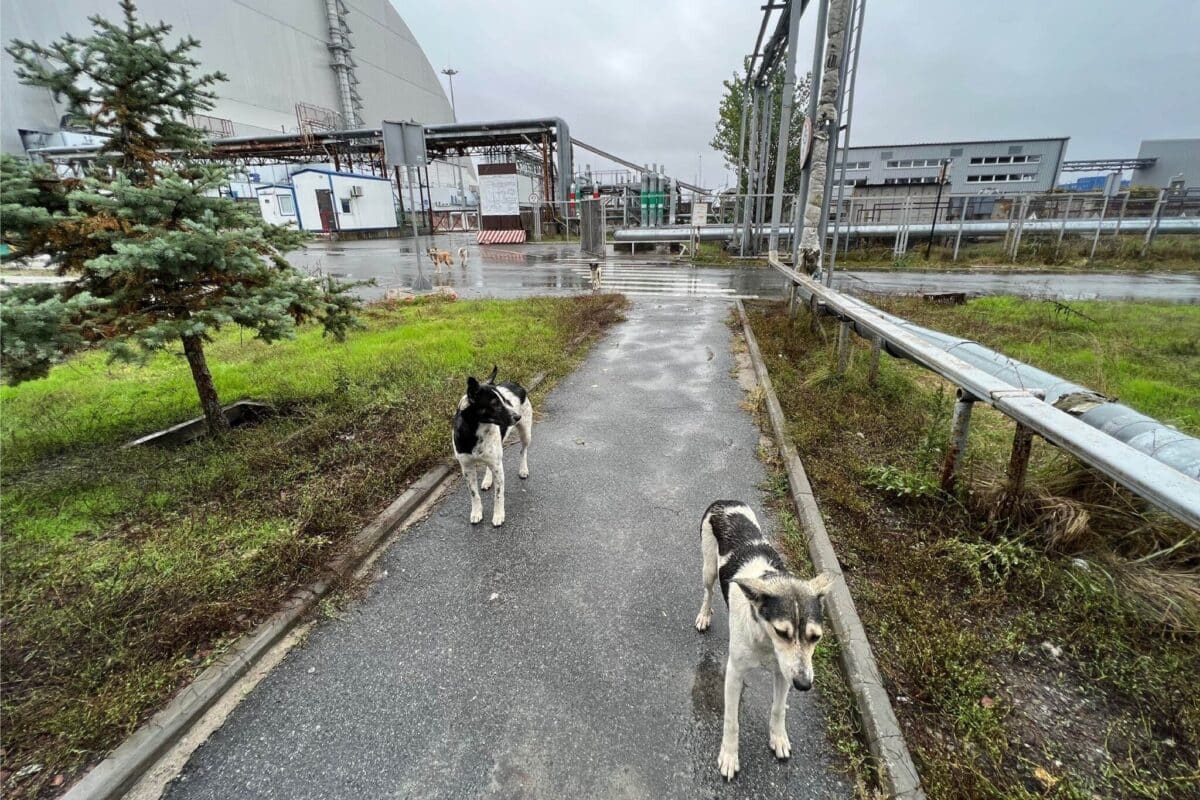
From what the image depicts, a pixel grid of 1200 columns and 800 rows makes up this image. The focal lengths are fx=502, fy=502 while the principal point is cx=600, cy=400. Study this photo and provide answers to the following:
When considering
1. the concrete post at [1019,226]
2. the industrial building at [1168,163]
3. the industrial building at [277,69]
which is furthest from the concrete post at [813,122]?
the industrial building at [1168,163]

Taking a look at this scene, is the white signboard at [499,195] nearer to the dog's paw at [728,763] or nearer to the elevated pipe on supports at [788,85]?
the elevated pipe on supports at [788,85]

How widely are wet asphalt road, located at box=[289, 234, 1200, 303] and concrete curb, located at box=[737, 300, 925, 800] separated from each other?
10379 mm

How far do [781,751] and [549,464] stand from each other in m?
2.99

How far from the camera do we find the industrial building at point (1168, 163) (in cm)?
4253

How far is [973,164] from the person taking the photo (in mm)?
41969

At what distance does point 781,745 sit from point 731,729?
24cm

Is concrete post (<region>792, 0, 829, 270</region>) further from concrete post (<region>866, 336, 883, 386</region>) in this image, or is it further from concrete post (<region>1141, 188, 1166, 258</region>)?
concrete post (<region>1141, 188, 1166, 258</region>)

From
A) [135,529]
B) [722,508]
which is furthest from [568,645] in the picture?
[135,529]

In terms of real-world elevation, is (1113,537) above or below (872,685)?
above

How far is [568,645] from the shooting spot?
8.64 ft

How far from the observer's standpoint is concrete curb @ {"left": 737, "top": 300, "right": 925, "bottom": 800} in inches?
73.1

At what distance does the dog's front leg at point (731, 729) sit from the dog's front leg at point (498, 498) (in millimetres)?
2131

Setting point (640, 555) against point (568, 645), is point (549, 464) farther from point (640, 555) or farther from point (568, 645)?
point (568, 645)

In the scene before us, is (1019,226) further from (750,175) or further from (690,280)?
(690,280)
